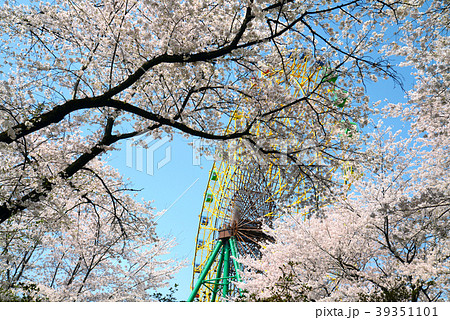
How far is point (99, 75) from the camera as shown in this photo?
713cm

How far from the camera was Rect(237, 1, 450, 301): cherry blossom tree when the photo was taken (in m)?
5.72

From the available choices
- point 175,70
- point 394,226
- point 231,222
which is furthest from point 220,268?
point 175,70

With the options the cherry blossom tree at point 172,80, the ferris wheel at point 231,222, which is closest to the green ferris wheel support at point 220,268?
the ferris wheel at point 231,222

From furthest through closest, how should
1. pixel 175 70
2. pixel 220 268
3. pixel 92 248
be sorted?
pixel 220 268 < pixel 92 248 < pixel 175 70

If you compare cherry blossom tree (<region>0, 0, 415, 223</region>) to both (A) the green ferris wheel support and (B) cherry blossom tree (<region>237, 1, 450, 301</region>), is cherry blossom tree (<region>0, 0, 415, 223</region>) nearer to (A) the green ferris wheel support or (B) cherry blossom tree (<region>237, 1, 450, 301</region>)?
(B) cherry blossom tree (<region>237, 1, 450, 301</region>)

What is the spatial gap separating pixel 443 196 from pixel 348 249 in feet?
13.5

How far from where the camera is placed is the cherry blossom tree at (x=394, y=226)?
5723mm

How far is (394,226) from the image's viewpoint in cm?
818

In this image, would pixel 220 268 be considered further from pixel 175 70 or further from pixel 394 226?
pixel 175 70

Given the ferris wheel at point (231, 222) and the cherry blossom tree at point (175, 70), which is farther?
the ferris wheel at point (231, 222)

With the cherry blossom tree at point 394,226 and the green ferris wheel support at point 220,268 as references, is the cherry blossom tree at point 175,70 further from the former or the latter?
the green ferris wheel support at point 220,268

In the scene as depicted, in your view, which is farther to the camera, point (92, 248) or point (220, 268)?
point (220, 268)

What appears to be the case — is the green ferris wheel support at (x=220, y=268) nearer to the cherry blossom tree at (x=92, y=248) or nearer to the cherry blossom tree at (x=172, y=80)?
the cherry blossom tree at (x=92, y=248)
